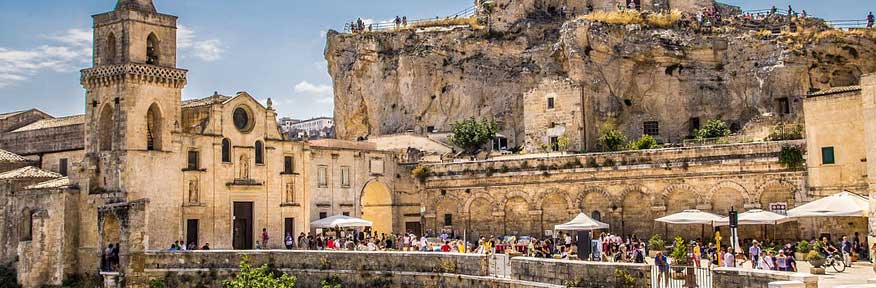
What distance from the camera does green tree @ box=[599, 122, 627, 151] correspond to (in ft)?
180

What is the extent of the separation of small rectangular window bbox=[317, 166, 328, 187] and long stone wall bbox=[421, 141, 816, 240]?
5.99m

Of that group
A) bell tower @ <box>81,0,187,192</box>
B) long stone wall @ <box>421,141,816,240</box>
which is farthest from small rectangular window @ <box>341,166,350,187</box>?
bell tower @ <box>81,0,187,192</box>

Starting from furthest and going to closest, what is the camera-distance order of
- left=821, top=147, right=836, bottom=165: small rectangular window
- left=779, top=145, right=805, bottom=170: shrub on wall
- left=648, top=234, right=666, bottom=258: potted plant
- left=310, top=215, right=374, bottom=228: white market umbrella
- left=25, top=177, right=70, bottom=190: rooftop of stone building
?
left=310, top=215, right=374, bottom=228: white market umbrella < left=25, top=177, right=70, bottom=190: rooftop of stone building < left=779, top=145, right=805, bottom=170: shrub on wall < left=648, top=234, right=666, bottom=258: potted plant < left=821, top=147, right=836, bottom=165: small rectangular window

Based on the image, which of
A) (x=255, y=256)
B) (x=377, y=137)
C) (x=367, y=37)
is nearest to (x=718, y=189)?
(x=255, y=256)

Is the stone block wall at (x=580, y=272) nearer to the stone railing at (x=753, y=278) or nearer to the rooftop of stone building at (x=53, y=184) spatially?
the stone railing at (x=753, y=278)

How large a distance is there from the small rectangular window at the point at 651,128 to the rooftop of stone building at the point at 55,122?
33.7 metres

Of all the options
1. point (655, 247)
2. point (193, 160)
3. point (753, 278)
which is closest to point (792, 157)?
point (655, 247)

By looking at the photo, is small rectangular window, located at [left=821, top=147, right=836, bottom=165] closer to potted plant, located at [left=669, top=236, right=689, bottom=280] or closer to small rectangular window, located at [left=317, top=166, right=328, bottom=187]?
potted plant, located at [left=669, top=236, right=689, bottom=280]

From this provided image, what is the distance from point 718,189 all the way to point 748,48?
59.9 ft

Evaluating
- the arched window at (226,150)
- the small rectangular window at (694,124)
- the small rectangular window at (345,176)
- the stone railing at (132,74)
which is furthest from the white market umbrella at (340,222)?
the small rectangular window at (694,124)

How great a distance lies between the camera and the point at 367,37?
67.9 metres

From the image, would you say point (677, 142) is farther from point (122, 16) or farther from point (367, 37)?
point (122, 16)

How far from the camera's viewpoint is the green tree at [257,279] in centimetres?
3559

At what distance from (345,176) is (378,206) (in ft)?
11.9
